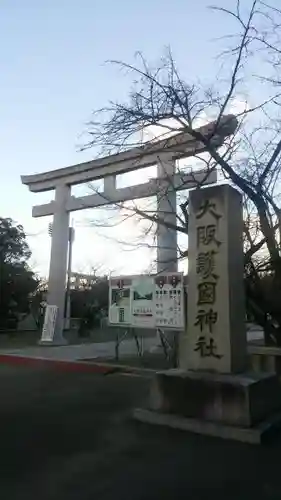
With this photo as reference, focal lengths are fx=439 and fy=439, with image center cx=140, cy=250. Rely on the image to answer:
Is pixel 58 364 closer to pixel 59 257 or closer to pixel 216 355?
pixel 216 355

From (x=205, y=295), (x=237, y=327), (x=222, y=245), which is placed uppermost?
(x=222, y=245)

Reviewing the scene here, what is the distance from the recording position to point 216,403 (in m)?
5.30

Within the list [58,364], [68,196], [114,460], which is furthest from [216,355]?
[68,196]

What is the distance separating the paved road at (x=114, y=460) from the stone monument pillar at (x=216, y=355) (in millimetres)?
251

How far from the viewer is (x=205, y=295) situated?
603cm

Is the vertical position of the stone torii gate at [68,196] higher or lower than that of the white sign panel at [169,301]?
higher

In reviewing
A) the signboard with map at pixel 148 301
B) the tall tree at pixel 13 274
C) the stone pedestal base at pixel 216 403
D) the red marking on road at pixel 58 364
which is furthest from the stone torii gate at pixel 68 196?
the tall tree at pixel 13 274

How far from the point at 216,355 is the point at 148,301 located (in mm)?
5115

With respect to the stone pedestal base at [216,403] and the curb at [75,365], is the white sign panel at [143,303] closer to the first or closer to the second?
the curb at [75,365]

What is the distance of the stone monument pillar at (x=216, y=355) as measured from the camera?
5.19 metres

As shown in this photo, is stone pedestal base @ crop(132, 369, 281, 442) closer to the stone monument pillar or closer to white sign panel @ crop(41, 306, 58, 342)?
the stone monument pillar

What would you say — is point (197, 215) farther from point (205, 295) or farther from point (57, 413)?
point (57, 413)

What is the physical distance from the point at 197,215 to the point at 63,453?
141 inches

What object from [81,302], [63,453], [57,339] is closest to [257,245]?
[63,453]
